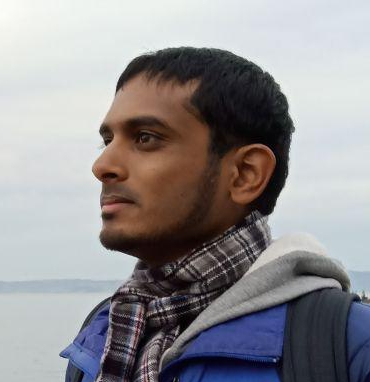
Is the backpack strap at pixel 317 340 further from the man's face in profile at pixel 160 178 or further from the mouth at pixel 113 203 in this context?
the mouth at pixel 113 203

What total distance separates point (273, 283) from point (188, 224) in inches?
16.3

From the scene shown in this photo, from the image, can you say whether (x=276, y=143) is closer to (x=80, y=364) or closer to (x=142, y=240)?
(x=142, y=240)

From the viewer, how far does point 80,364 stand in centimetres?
423

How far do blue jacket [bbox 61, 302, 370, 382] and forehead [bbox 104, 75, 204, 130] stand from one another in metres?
0.83

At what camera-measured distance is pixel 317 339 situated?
364 centimetres

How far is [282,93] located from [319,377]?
4.62 feet

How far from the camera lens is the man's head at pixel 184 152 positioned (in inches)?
162

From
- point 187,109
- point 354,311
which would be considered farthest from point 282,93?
point 354,311

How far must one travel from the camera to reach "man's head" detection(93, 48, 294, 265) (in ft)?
13.5

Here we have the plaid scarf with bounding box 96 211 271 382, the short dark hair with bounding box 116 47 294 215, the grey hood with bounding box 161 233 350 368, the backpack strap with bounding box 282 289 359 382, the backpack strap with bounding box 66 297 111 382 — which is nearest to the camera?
the backpack strap with bounding box 282 289 359 382

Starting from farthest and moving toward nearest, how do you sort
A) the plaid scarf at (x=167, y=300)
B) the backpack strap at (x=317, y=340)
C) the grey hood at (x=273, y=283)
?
the plaid scarf at (x=167, y=300), the grey hood at (x=273, y=283), the backpack strap at (x=317, y=340)

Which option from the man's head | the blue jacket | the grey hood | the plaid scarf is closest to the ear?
the man's head

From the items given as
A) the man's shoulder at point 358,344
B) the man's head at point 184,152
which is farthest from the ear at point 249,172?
the man's shoulder at point 358,344

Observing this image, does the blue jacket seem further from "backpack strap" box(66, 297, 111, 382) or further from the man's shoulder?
"backpack strap" box(66, 297, 111, 382)
